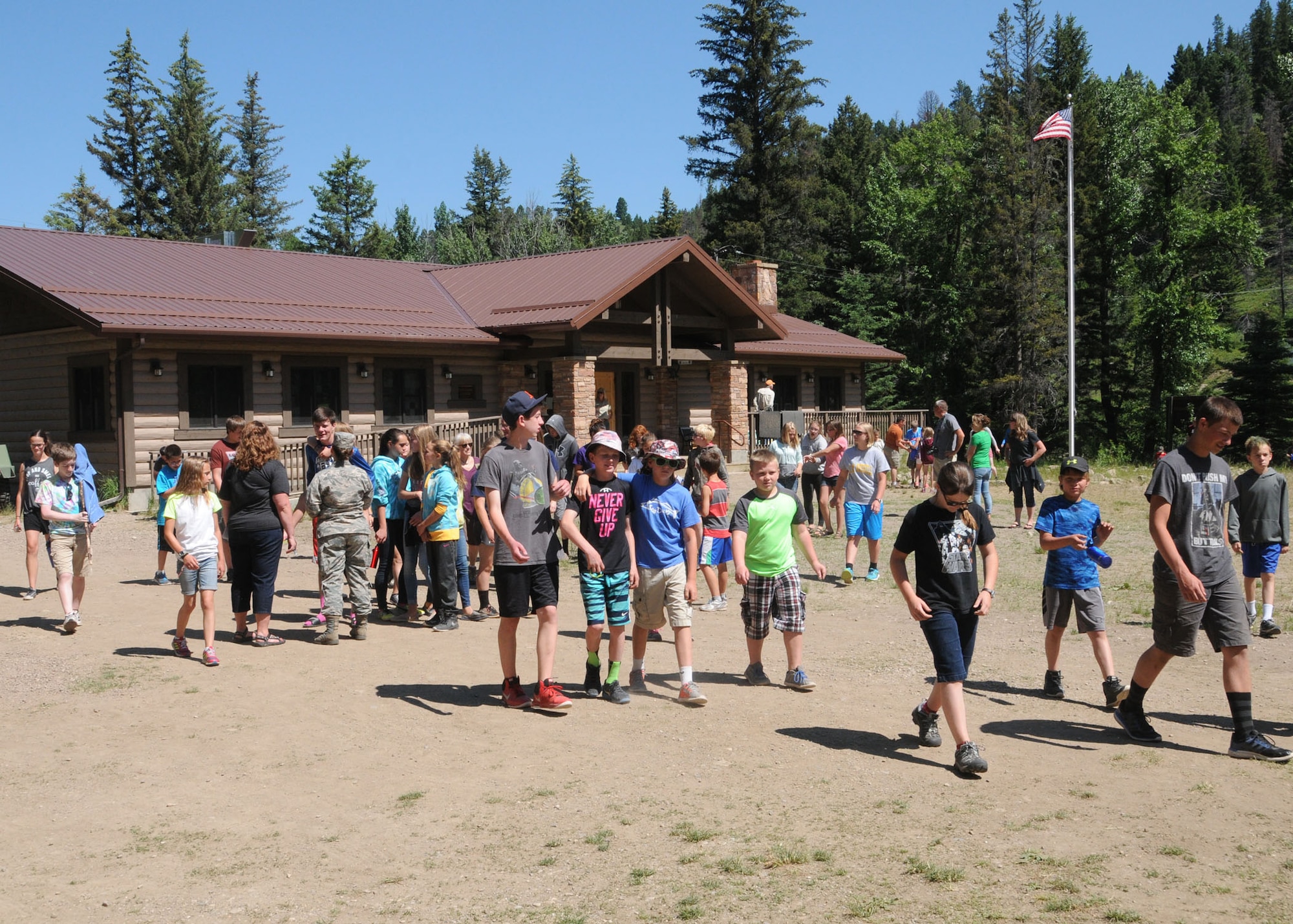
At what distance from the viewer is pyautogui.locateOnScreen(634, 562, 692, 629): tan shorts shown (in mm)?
7359

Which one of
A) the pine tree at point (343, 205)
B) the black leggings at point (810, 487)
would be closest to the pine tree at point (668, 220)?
the pine tree at point (343, 205)

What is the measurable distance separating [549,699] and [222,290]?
1768 centimetres

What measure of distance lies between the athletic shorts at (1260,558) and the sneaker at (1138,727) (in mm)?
3498

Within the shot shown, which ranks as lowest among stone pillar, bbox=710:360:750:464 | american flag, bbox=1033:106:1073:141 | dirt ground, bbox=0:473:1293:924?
dirt ground, bbox=0:473:1293:924

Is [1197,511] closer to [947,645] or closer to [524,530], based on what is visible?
[947,645]

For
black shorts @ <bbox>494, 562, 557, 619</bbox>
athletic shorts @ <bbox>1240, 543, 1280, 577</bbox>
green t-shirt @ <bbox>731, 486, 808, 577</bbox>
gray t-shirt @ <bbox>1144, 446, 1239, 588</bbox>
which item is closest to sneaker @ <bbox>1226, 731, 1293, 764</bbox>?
gray t-shirt @ <bbox>1144, 446, 1239, 588</bbox>

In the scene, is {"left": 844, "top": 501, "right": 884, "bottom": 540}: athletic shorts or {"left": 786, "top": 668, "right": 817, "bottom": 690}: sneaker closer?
{"left": 786, "top": 668, "right": 817, "bottom": 690}: sneaker

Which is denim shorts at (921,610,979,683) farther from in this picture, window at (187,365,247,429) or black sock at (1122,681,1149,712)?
window at (187,365,247,429)

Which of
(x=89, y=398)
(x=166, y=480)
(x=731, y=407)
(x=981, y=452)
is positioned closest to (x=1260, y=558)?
(x=981, y=452)

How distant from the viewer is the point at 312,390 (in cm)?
2220

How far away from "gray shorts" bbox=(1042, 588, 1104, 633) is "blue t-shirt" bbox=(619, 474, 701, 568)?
2.44m

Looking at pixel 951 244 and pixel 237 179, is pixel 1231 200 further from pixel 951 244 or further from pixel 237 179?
pixel 237 179

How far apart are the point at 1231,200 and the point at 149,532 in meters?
73.2

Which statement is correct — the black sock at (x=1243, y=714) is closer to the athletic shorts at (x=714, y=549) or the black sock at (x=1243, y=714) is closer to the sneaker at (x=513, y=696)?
the sneaker at (x=513, y=696)
